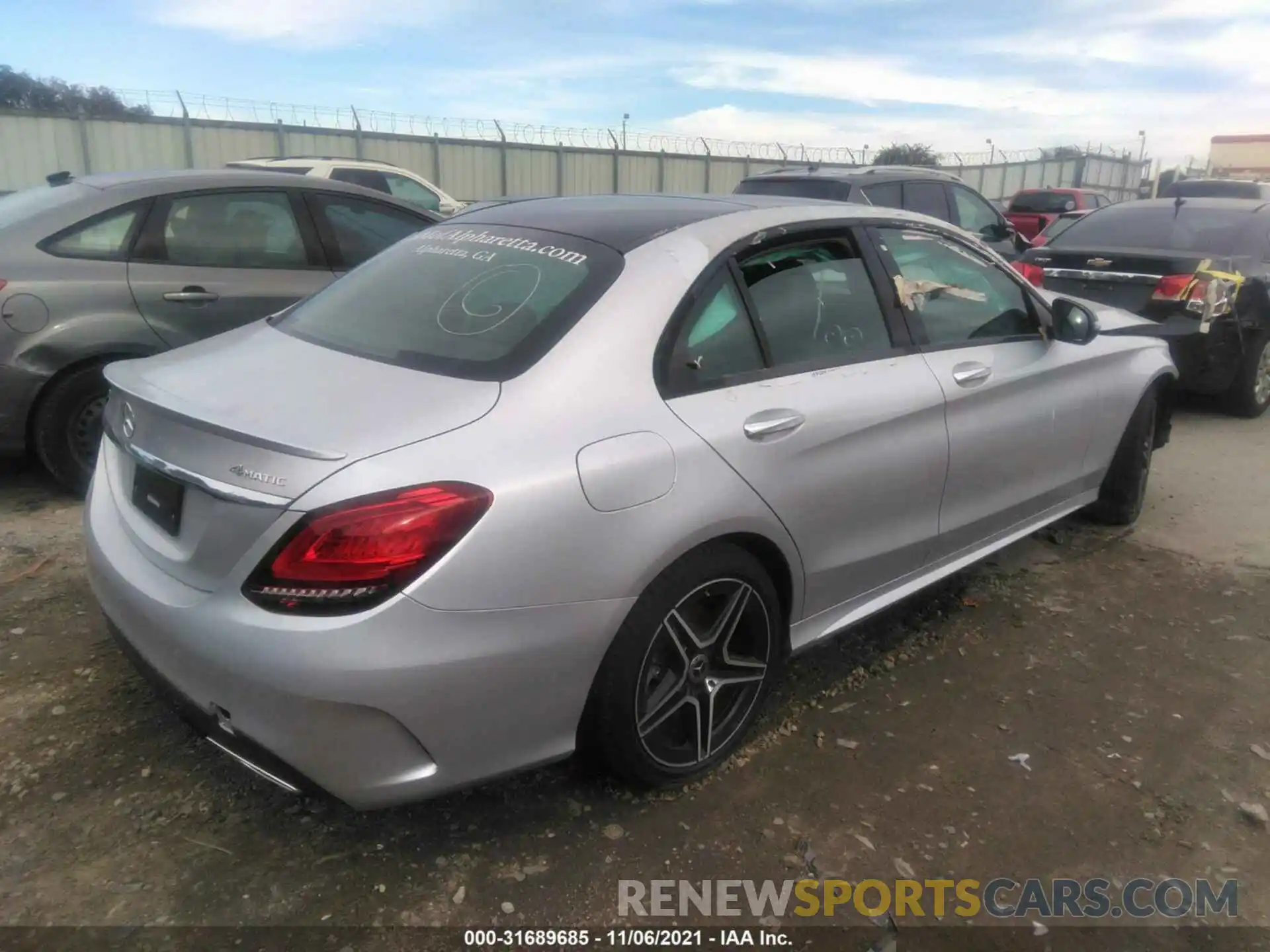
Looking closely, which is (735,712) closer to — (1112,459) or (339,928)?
(339,928)

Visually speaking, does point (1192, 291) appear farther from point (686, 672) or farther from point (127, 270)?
point (127, 270)

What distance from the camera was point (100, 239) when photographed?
481cm

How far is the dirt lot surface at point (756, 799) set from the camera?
2.43 meters

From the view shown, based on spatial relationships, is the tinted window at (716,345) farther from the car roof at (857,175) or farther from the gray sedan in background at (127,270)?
the car roof at (857,175)

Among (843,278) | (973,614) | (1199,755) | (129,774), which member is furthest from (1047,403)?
(129,774)

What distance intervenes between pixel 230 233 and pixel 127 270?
59 cm

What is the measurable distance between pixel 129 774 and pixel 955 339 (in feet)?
9.89

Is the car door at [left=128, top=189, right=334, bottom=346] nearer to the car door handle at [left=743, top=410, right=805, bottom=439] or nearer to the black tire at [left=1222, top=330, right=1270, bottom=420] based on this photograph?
the car door handle at [left=743, top=410, right=805, bottom=439]

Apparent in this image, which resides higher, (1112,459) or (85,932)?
(1112,459)

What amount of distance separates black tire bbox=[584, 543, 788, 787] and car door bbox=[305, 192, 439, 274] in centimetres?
345

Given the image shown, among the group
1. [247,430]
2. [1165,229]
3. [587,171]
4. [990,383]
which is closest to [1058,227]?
[1165,229]

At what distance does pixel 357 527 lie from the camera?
208 cm

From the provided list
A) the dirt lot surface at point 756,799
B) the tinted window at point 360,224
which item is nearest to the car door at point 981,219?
the tinted window at point 360,224

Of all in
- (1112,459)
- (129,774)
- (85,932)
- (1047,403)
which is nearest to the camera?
(85,932)
